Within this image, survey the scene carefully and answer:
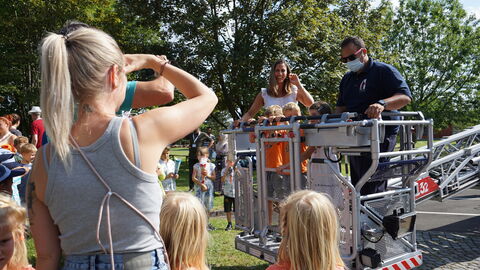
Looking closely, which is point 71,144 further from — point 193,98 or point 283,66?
point 283,66

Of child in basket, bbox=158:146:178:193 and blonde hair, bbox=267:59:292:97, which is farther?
child in basket, bbox=158:146:178:193

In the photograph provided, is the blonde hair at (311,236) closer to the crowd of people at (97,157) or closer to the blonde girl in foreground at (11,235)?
the crowd of people at (97,157)

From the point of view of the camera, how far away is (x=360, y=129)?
3.95 metres

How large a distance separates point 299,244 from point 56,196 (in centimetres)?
135

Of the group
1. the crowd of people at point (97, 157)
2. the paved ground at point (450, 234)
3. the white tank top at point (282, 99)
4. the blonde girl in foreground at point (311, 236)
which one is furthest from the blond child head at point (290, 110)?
the crowd of people at point (97, 157)

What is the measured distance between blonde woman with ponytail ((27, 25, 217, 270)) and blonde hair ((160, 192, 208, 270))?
2.01 ft

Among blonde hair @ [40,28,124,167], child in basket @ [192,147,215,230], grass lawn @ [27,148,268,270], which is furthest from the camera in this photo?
child in basket @ [192,147,215,230]

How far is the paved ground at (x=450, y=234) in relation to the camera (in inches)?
239

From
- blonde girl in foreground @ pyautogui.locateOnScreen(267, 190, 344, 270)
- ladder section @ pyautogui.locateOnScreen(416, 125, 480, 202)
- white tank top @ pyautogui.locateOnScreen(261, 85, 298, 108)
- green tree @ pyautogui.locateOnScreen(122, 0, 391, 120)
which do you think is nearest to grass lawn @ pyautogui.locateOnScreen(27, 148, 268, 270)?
white tank top @ pyautogui.locateOnScreen(261, 85, 298, 108)

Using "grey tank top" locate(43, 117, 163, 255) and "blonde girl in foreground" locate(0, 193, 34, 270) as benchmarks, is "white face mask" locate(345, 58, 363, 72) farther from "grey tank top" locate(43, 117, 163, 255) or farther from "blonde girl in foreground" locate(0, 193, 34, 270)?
"grey tank top" locate(43, 117, 163, 255)

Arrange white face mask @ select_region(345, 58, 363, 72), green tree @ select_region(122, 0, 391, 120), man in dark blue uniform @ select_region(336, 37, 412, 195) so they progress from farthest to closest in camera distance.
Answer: green tree @ select_region(122, 0, 391, 120)
white face mask @ select_region(345, 58, 363, 72)
man in dark blue uniform @ select_region(336, 37, 412, 195)

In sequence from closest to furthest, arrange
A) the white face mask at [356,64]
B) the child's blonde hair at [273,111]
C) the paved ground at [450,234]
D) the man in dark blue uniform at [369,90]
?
the man in dark blue uniform at [369,90]
the white face mask at [356,64]
the child's blonde hair at [273,111]
the paved ground at [450,234]

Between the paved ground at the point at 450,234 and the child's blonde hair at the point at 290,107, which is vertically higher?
the child's blonde hair at the point at 290,107

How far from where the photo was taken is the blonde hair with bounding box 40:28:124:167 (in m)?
1.47
